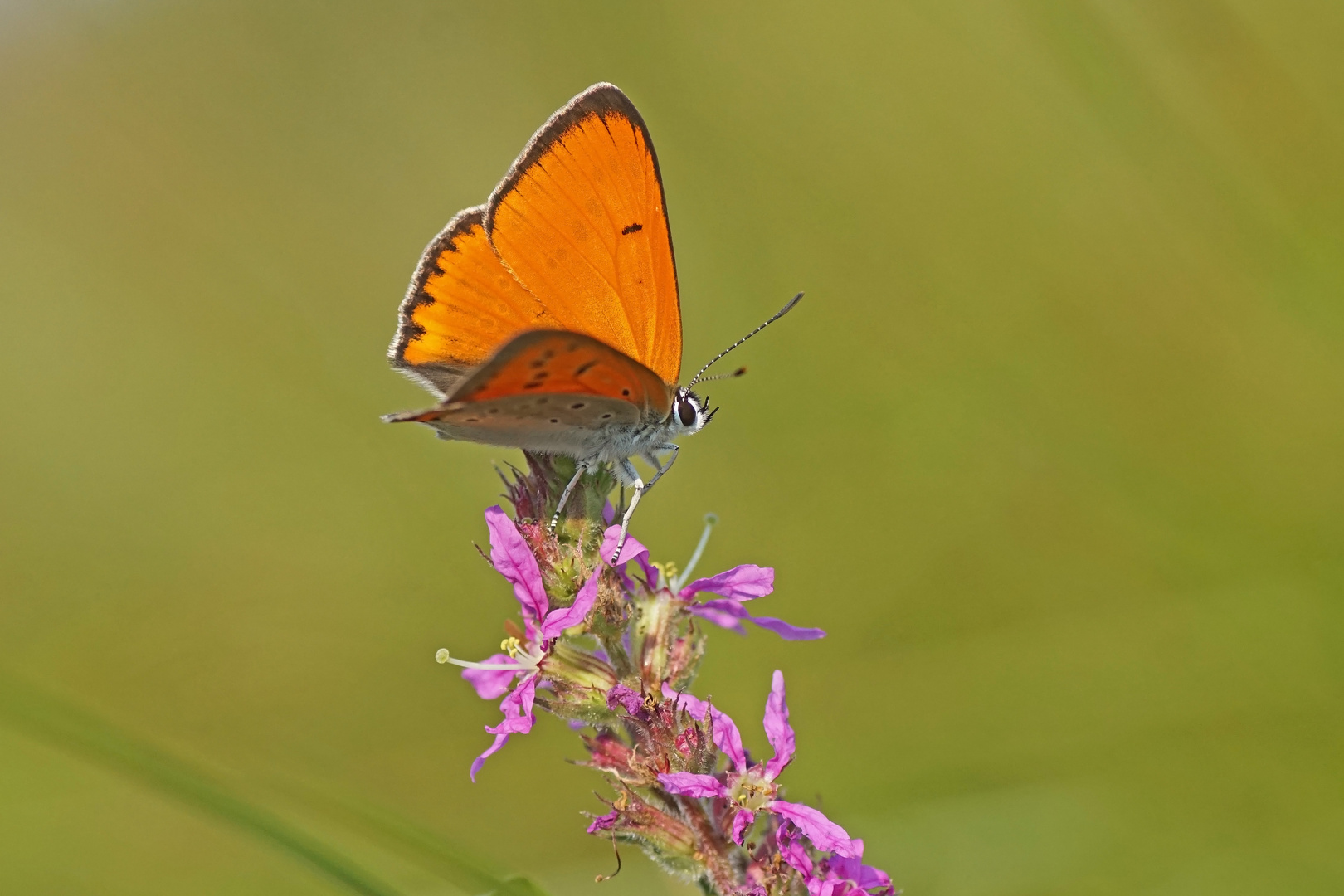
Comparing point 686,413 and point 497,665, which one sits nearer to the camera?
point 497,665

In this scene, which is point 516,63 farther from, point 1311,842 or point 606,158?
point 1311,842

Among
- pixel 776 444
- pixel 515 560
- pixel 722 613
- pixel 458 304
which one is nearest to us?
pixel 515 560

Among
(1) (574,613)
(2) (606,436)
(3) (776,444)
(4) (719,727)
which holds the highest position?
(3) (776,444)

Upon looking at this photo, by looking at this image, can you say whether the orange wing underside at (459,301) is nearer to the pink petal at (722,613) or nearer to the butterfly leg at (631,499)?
the butterfly leg at (631,499)

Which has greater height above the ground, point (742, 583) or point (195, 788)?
point (742, 583)

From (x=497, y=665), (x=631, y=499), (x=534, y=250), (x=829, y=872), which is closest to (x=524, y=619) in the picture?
(x=497, y=665)

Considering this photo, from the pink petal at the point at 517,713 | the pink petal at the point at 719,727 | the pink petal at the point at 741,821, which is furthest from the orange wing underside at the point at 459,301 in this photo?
the pink petal at the point at 741,821

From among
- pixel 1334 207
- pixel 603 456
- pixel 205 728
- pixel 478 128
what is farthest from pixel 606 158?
pixel 478 128

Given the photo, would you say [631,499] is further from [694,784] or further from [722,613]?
[694,784]
